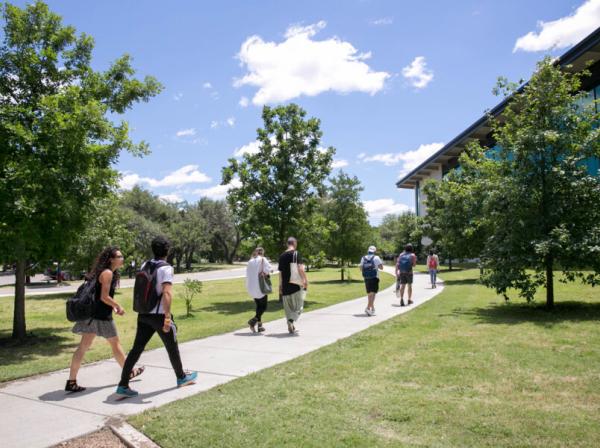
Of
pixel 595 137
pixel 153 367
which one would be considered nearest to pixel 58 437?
pixel 153 367

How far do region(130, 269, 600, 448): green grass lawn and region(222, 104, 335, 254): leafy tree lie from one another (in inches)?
332

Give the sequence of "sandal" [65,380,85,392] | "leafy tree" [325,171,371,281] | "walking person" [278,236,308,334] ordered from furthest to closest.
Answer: "leafy tree" [325,171,371,281] < "walking person" [278,236,308,334] < "sandal" [65,380,85,392]

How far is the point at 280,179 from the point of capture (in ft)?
54.9

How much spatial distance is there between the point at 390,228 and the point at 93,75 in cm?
10393

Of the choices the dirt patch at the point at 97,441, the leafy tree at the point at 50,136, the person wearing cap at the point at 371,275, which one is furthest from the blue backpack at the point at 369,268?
the dirt patch at the point at 97,441

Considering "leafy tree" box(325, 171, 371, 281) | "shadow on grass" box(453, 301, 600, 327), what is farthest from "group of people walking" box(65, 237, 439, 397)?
"leafy tree" box(325, 171, 371, 281)

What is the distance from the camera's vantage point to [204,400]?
201 inches

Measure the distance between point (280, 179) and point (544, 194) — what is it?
8311 millimetres

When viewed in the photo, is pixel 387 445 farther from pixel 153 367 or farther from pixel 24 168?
pixel 24 168

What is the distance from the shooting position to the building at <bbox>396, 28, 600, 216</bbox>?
2753 centimetres

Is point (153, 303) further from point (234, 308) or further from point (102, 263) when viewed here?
point (234, 308)

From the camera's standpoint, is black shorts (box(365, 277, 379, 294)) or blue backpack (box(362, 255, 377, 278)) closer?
black shorts (box(365, 277, 379, 294))

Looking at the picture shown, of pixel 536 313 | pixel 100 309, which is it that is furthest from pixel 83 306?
pixel 536 313

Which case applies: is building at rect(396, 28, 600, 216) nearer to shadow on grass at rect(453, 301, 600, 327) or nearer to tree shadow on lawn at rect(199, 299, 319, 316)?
shadow on grass at rect(453, 301, 600, 327)
